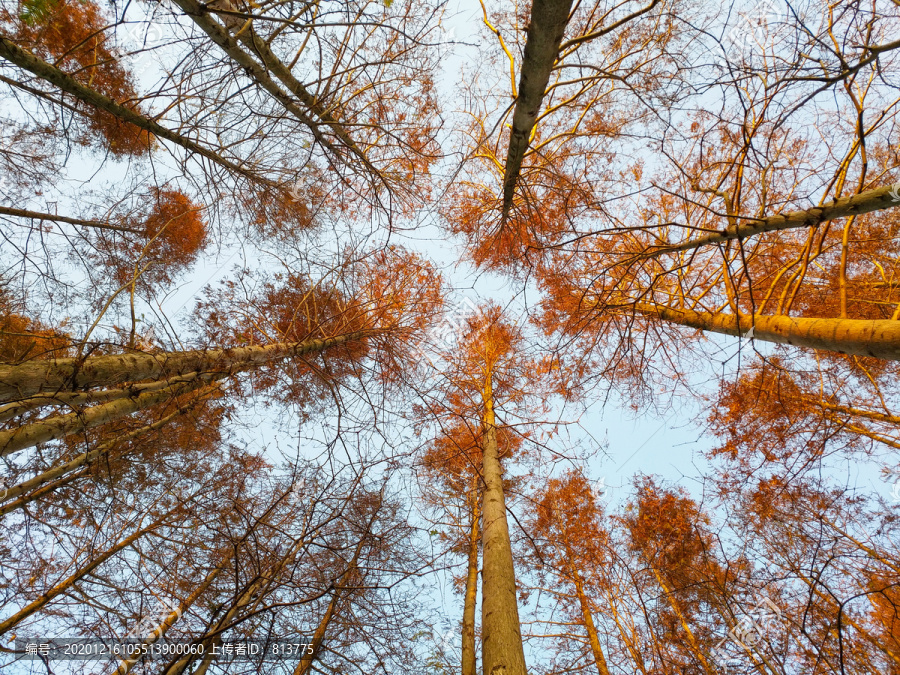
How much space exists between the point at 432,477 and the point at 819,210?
6019mm

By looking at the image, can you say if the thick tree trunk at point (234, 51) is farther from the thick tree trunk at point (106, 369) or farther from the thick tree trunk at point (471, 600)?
the thick tree trunk at point (471, 600)

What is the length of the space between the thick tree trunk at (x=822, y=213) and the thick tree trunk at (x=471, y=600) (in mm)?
4991

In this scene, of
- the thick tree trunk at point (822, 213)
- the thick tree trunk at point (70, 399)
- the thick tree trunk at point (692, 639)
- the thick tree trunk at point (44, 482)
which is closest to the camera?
the thick tree trunk at point (822, 213)

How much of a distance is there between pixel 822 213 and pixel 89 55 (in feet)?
28.7

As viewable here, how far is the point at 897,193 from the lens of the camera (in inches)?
79.0

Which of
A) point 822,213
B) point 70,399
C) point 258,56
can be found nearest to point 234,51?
point 258,56

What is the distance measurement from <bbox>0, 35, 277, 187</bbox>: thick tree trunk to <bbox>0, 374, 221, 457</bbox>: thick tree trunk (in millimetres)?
2189

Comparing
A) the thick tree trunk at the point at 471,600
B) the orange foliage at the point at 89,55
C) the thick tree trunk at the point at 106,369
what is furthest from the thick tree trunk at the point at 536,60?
the thick tree trunk at the point at 471,600

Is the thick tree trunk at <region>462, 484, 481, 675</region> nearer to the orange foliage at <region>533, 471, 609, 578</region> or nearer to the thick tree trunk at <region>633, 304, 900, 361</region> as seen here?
the orange foliage at <region>533, 471, 609, 578</region>

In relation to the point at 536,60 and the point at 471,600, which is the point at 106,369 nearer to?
the point at 536,60

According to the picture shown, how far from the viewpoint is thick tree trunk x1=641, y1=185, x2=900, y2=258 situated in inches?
83.2

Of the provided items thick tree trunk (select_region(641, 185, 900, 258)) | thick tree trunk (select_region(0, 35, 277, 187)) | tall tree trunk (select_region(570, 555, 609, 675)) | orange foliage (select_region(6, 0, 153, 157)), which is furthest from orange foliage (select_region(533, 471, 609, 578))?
orange foliage (select_region(6, 0, 153, 157))

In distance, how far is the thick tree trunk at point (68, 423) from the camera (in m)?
2.80

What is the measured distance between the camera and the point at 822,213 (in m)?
2.29
